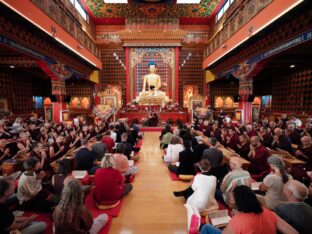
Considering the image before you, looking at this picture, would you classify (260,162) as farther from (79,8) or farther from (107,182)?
(79,8)

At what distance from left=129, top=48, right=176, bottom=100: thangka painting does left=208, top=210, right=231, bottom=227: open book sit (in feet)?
48.4

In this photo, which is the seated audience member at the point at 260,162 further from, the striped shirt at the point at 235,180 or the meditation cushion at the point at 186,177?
the striped shirt at the point at 235,180

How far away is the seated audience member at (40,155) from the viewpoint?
4121mm

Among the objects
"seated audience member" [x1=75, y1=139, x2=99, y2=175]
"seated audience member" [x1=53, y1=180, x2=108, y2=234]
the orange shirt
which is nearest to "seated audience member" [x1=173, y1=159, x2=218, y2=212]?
the orange shirt

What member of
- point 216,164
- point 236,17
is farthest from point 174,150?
point 236,17

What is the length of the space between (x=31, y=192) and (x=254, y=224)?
9.79 ft

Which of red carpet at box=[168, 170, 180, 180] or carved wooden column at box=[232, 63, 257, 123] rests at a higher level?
carved wooden column at box=[232, 63, 257, 123]

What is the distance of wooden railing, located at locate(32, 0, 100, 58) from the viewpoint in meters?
8.27

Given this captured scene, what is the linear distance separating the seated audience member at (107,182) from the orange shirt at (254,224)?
1968 mm

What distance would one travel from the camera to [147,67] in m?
18.0

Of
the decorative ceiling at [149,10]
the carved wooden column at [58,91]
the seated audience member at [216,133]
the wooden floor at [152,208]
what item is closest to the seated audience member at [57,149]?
the wooden floor at [152,208]

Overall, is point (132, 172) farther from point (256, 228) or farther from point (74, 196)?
point (256, 228)

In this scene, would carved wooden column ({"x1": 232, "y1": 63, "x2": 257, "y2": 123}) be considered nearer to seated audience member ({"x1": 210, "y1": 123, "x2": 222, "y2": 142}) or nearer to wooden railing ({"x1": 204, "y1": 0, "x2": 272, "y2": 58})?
wooden railing ({"x1": 204, "y1": 0, "x2": 272, "y2": 58})

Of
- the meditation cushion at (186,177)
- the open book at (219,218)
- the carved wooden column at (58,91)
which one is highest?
the carved wooden column at (58,91)
